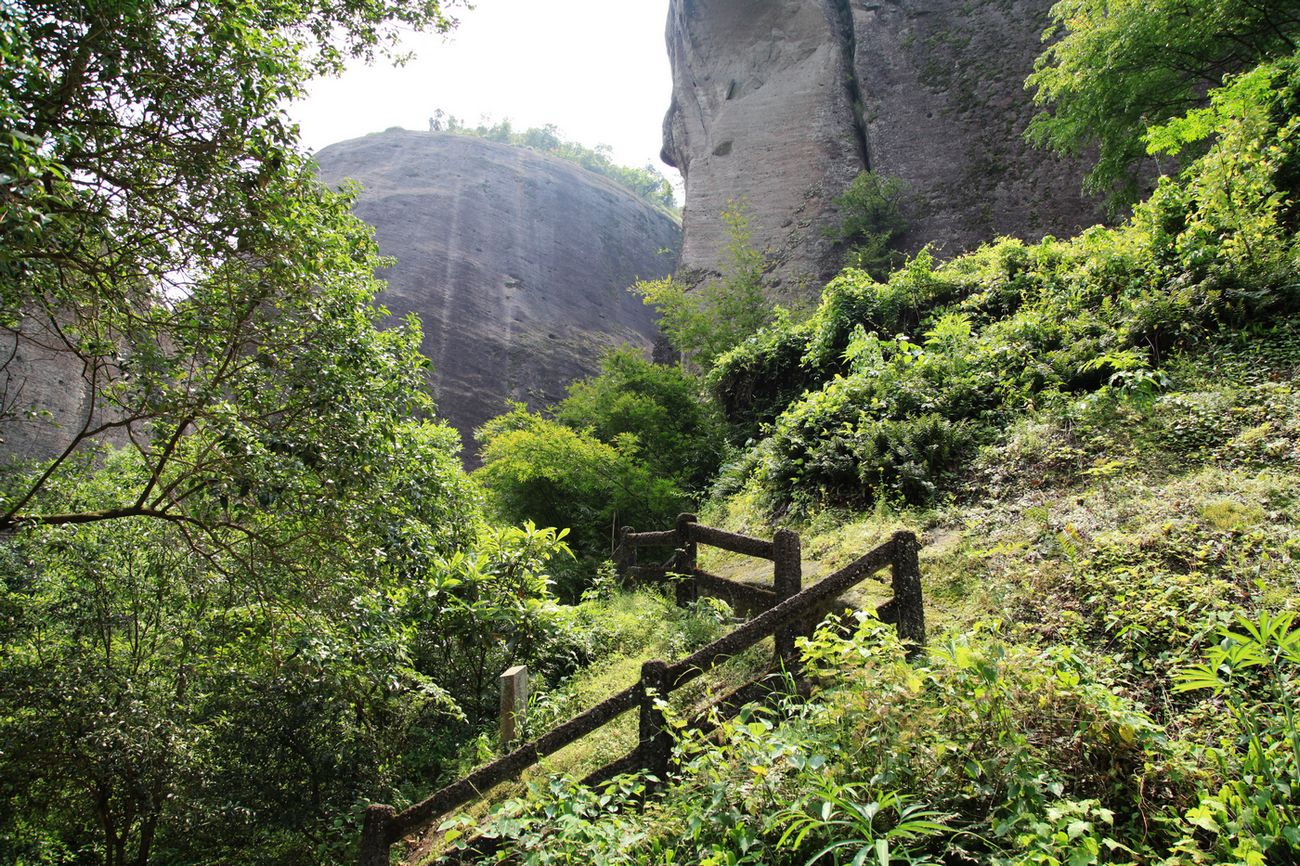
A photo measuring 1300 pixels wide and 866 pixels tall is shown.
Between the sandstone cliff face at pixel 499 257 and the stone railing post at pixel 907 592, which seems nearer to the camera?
the stone railing post at pixel 907 592

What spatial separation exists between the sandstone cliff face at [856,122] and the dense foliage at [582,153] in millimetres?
27933

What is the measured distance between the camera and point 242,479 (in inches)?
191

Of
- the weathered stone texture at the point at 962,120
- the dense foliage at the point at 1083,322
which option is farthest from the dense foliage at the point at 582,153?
the dense foliage at the point at 1083,322

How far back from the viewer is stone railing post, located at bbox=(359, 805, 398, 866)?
140 inches

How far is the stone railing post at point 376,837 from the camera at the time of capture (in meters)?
3.55

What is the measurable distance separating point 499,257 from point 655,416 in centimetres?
2433

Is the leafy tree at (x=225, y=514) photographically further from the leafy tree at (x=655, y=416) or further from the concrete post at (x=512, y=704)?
the leafy tree at (x=655, y=416)

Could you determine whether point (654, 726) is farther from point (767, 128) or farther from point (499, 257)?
point (499, 257)

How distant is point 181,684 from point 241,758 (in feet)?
3.30

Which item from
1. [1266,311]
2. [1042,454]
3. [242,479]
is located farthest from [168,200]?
[1266,311]

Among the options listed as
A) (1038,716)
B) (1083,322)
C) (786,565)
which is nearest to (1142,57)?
(1083,322)

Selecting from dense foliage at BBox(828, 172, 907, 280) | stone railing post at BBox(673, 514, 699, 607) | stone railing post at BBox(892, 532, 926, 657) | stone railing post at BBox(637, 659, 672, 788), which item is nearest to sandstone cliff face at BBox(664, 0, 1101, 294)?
dense foliage at BBox(828, 172, 907, 280)

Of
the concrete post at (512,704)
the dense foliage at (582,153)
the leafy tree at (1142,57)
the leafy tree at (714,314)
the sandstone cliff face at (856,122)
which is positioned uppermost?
the dense foliage at (582,153)

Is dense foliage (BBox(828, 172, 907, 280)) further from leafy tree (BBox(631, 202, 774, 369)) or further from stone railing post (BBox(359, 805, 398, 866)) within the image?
stone railing post (BBox(359, 805, 398, 866))
